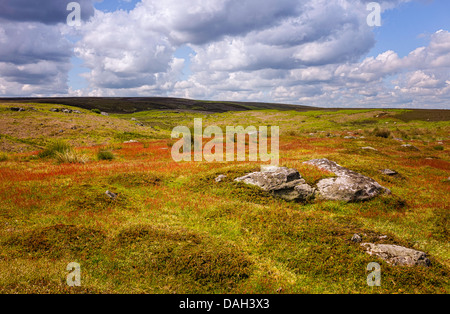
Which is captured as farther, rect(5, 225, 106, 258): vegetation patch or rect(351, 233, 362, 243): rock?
rect(351, 233, 362, 243): rock

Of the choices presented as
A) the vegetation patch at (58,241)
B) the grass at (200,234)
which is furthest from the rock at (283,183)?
the vegetation patch at (58,241)

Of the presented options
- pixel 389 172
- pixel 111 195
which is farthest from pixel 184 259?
pixel 389 172

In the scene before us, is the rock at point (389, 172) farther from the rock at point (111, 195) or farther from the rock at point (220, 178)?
the rock at point (111, 195)

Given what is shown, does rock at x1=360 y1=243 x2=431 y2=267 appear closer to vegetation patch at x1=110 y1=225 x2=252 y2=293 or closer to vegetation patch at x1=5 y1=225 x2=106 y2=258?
vegetation patch at x1=110 y1=225 x2=252 y2=293

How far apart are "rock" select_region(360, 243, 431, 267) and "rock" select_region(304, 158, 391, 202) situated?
644 centimetres

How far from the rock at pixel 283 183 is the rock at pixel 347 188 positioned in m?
0.94

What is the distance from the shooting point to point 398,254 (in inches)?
383

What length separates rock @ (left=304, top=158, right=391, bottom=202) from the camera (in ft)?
54.6

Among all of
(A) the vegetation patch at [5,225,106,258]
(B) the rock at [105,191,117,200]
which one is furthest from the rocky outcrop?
(A) the vegetation patch at [5,225,106,258]

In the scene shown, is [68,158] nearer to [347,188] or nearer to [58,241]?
[58,241]

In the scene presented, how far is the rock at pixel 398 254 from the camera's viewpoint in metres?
9.35

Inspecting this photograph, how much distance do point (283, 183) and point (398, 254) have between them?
8.39 m
